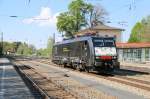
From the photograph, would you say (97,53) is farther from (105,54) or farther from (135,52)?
(135,52)

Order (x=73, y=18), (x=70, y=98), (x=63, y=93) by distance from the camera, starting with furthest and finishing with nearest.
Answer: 1. (x=73, y=18)
2. (x=63, y=93)
3. (x=70, y=98)

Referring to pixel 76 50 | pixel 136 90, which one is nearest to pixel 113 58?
pixel 76 50

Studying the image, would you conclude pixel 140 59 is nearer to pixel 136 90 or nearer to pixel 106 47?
pixel 106 47

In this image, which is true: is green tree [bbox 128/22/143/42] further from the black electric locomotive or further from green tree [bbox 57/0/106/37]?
the black electric locomotive

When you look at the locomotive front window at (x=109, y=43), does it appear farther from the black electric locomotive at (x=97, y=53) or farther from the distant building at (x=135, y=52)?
the distant building at (x=135, y=52)

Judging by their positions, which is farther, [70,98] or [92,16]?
[92,16]

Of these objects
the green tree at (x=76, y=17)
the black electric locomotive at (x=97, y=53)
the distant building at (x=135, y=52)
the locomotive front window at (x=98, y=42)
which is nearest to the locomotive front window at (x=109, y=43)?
the black electric locomotive at (x=97, y=53)

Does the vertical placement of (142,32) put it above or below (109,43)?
above

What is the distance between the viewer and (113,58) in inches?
1222

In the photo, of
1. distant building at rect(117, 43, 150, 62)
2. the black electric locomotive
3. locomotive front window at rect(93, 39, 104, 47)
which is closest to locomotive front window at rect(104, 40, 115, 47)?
the black electric locomotive

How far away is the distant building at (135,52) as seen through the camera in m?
58.3

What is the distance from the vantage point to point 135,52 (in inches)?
2416

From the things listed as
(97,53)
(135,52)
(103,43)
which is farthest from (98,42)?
(135,52)

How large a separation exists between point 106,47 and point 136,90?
11.9m
